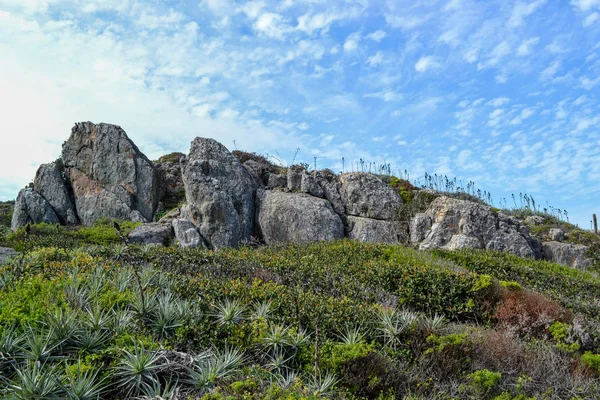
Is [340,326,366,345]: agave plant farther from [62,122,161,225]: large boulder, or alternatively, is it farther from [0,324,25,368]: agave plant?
[62,122,161,225]: large boulder

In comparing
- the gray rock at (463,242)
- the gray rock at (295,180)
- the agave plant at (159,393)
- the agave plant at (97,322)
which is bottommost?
the agave plant at (159,393)

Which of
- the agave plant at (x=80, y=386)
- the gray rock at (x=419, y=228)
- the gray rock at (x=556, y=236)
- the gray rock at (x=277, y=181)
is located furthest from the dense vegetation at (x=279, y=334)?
the gray rock at (x=556, y=236)

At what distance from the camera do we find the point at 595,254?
19.7 meters

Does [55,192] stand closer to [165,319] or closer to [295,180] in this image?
[295,180]

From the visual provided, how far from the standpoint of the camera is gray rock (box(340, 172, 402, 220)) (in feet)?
67.3

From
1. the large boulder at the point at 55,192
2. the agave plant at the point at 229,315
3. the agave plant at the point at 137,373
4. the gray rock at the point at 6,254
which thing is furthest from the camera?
the large boulder at the point at 55,192

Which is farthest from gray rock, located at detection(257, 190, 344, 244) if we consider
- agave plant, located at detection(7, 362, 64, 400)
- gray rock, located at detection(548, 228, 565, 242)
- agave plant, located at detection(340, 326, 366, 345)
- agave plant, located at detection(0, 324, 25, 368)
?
agave plant, located at detection(7, 362, 64, 400)

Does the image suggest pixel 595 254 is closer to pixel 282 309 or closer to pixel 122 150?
pixel 282 309

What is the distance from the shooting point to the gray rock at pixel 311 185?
20.8 meters

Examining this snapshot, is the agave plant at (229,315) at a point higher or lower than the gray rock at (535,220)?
lower

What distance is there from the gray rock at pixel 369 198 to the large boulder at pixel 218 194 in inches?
188

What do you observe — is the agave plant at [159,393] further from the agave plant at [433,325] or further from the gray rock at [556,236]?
the gray rock at [556,236]

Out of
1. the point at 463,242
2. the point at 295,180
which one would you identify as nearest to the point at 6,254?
the point at 295,180

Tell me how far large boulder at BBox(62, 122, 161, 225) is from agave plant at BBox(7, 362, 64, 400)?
1790 centimetres
